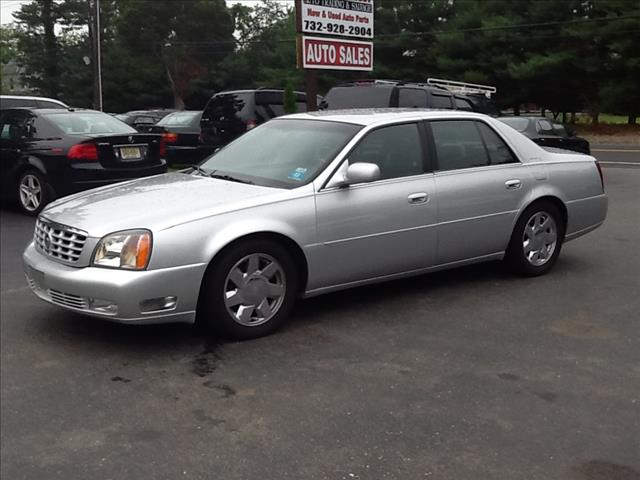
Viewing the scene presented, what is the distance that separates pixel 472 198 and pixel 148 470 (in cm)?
361

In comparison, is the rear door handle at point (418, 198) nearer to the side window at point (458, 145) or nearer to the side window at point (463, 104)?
the side window at point (458, 145)

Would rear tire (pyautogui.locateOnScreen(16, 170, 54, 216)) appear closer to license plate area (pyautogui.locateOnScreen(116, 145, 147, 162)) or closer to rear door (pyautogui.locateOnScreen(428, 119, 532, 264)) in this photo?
license plate area (pyautogui.locateOnScreen(116, 145, 147, 162))

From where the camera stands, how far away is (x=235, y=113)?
14.5 m

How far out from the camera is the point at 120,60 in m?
66.7

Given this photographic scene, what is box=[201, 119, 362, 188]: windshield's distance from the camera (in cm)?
547

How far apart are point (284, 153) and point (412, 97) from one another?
7.76 metres

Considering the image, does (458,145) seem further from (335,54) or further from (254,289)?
(335,54)

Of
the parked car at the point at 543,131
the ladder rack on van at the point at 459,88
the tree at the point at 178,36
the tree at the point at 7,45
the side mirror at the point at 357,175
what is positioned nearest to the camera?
the side mirror at the point at 357,175

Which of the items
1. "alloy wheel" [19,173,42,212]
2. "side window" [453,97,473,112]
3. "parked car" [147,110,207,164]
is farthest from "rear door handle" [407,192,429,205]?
"parked car" [147,110,207,164]

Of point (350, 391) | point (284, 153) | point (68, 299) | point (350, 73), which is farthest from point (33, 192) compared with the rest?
point (350, 73)

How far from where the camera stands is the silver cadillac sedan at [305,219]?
15.3 ft

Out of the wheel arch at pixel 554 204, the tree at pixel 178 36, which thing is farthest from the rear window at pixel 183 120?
the tree at pixel 178 36

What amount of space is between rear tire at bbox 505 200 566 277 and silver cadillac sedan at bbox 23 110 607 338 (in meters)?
0.01

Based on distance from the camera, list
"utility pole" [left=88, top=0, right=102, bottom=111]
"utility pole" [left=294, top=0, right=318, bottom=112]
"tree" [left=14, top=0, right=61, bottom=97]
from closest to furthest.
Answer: "utility pole" [left=294, top=0, right=318, bottom=112], "utility pole" [left=88, top=0, right=102, bottom=111], "tree" [left=14, top=0, right=61, bottom=97]
